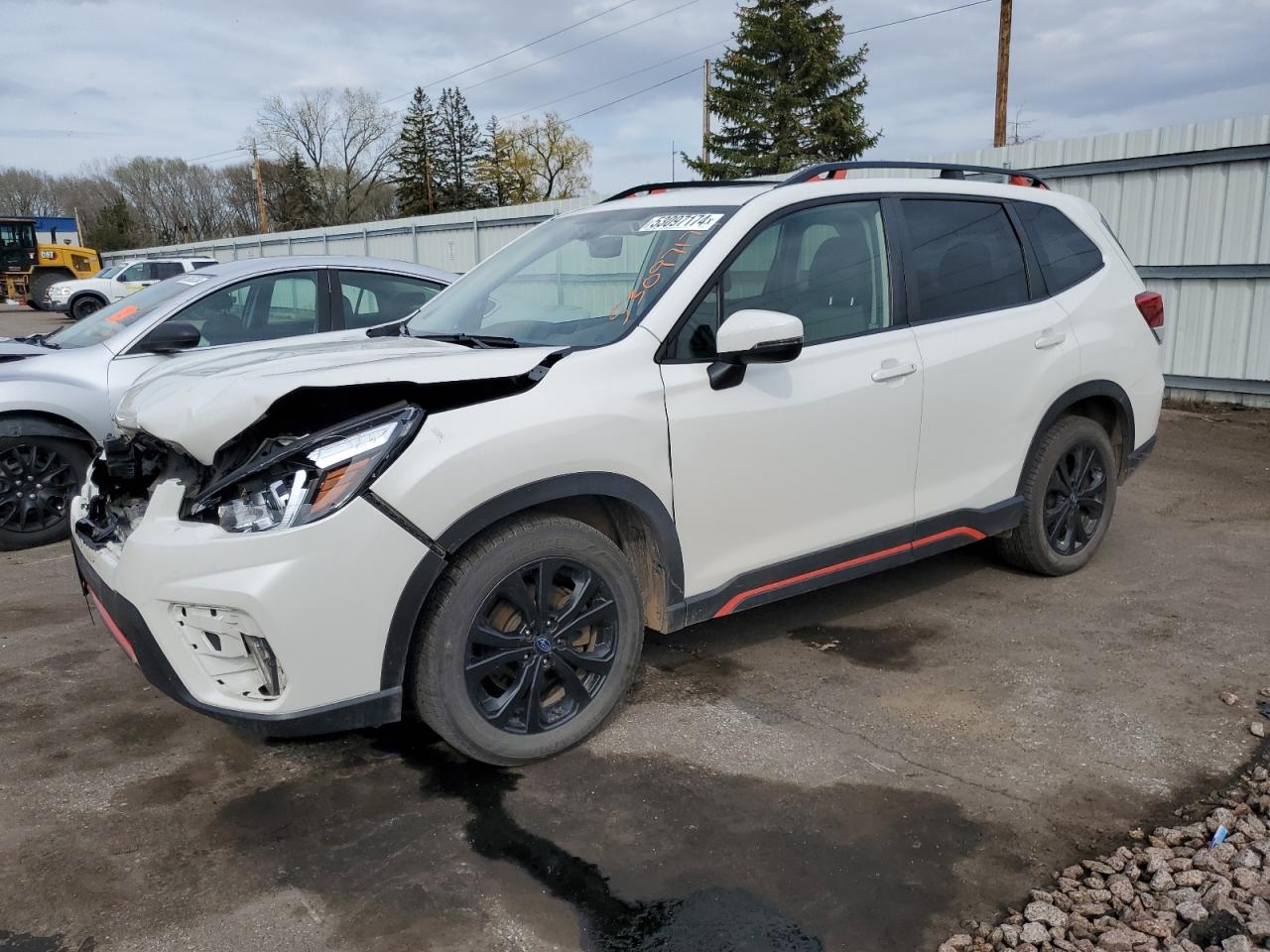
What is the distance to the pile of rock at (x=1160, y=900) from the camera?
7.84 feet

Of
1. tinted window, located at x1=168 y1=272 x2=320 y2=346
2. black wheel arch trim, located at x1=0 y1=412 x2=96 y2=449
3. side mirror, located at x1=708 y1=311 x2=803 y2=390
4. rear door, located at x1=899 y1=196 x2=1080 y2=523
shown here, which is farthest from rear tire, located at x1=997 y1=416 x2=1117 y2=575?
black wheel arch trim, located at x1=0 y1=412 x2=96 y2=449

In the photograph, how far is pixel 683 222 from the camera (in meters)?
3.79

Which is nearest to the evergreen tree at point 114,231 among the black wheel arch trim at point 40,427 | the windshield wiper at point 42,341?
the windshield wiper at point 42,341

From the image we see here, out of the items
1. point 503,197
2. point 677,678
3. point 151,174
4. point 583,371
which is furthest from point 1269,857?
point 151,174

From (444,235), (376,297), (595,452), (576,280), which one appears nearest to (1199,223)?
(376,297)

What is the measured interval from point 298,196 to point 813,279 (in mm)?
69979

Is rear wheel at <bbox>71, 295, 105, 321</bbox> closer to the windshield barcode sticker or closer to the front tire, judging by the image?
the windshield barcode sticker

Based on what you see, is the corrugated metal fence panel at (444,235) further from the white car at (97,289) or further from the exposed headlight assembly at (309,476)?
the exposed headlight assembly at (309,476)

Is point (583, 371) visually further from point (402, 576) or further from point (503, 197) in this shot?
point (503, 197)

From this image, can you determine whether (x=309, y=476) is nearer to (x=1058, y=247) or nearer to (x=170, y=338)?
(x=170, y=338)

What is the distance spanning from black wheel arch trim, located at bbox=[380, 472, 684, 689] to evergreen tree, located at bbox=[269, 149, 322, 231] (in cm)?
6860

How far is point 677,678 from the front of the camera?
401 cm

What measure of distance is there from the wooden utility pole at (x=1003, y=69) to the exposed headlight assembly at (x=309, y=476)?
1925cm

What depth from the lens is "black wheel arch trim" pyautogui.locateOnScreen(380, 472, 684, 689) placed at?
2.85m
